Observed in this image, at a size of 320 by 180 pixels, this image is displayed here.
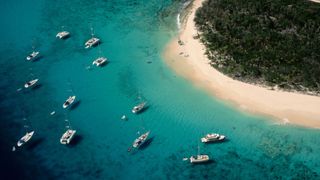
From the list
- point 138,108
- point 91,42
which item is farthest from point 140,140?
point 91,42

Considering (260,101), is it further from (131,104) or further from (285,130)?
(131,104)

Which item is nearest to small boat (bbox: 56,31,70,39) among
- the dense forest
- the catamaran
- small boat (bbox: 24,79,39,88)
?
small boat (bbox: 24,79,39,88)

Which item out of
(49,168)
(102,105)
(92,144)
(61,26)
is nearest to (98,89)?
(102,105)

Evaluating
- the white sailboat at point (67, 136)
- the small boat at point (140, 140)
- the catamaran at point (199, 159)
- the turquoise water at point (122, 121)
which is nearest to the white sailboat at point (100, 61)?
the turquoise water at point (122, 121)

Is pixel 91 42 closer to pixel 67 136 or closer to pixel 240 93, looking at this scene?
pixel 67 136

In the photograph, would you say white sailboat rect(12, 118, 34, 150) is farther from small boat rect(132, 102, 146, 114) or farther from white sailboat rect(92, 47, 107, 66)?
white sailboat rect(92, 47, 107, 66)

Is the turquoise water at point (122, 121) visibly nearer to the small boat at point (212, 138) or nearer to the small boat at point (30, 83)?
the small boat at point (212, 138)
